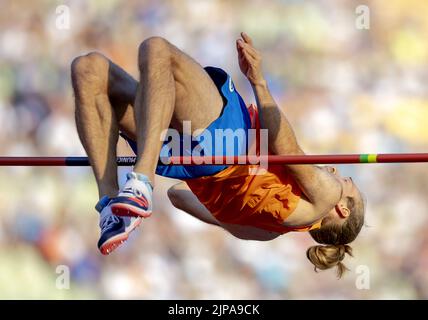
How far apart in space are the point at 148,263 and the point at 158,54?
3073 millimetres

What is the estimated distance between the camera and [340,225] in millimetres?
2908

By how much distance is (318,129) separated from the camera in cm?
540

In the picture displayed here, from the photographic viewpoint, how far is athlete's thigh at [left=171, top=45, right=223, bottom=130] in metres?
2.40

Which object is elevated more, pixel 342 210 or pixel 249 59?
pixel 249 59

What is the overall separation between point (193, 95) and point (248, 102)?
284 cm

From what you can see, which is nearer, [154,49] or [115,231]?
[115,231]

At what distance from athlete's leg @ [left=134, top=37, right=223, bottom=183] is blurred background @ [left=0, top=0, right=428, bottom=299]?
2805 millimetres
